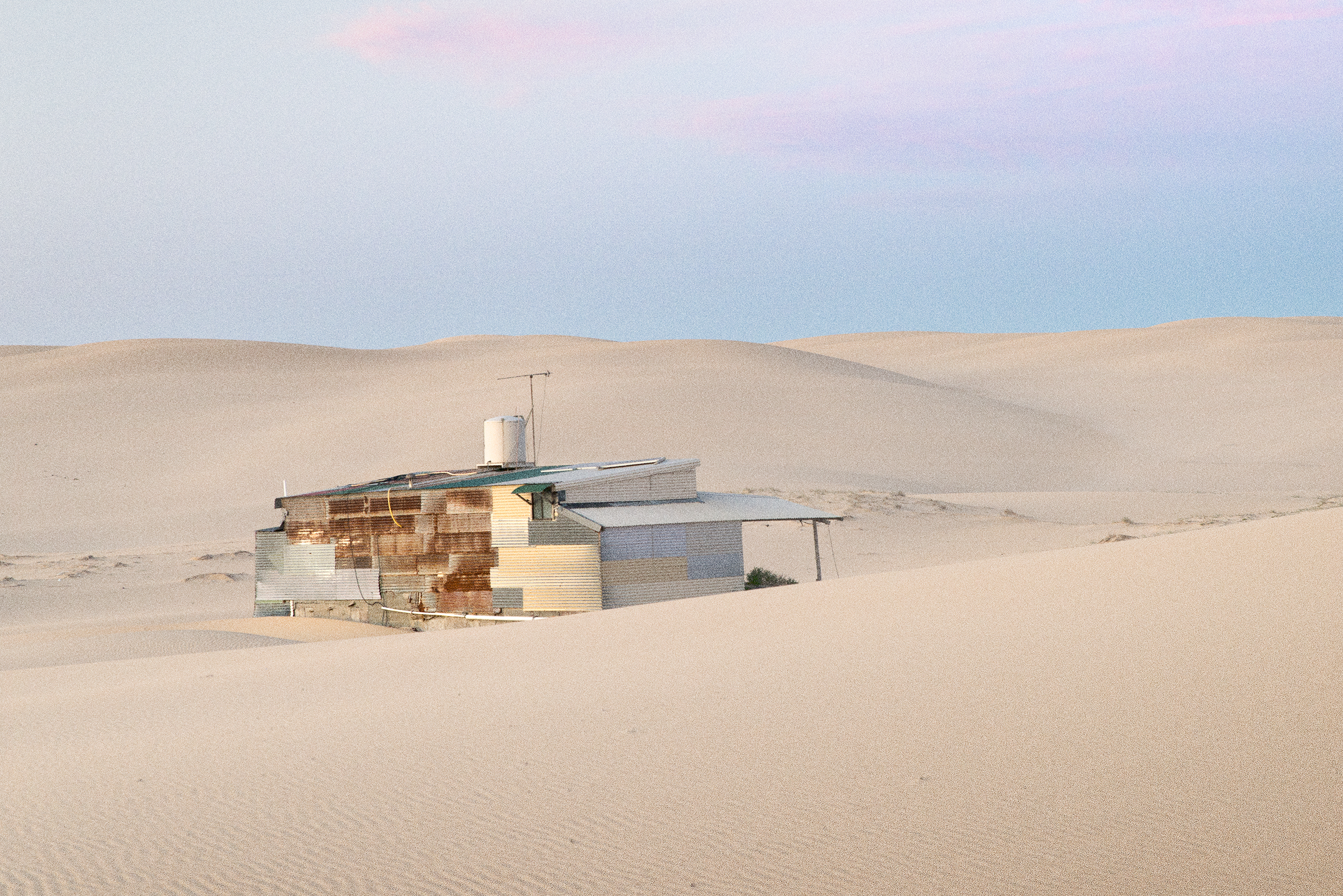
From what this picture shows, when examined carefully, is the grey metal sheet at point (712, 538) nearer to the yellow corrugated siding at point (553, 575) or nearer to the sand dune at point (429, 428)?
the yellow corrugated siding at point (553, 575)

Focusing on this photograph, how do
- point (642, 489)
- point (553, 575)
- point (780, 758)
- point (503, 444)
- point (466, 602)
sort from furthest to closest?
point (503, 444) < point (642, 489) < point (466, 602) < point (553, 575) < point (780, 758)

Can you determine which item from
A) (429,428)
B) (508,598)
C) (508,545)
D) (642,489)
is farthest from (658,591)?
(429,428)

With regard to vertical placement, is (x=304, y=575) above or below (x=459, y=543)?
below

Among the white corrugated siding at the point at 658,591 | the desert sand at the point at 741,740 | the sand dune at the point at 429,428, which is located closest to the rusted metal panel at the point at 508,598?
the white corrugated siding at the point at 658,591

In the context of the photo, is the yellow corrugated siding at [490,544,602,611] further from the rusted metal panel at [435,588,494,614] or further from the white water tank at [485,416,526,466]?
the white water tank at [485,416,526,466]

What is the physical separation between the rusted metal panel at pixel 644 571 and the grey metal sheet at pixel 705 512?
0.54 meters

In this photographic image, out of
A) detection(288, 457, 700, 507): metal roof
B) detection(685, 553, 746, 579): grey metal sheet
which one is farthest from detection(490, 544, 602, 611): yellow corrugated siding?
detection(685, 553, 746, 579): grey metal sheet

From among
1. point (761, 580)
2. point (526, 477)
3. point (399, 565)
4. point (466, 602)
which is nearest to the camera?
point (466, 602)

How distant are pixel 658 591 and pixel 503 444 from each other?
239 inches

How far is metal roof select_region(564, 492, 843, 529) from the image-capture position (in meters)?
20.4

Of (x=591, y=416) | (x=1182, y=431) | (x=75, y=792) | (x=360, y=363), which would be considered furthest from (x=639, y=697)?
(x=360, y=363)

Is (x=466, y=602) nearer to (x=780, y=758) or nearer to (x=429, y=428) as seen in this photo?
(x=780, y=758)

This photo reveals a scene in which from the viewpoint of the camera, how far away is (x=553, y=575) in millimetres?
20422

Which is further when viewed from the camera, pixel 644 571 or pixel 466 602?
pixel 466 602
